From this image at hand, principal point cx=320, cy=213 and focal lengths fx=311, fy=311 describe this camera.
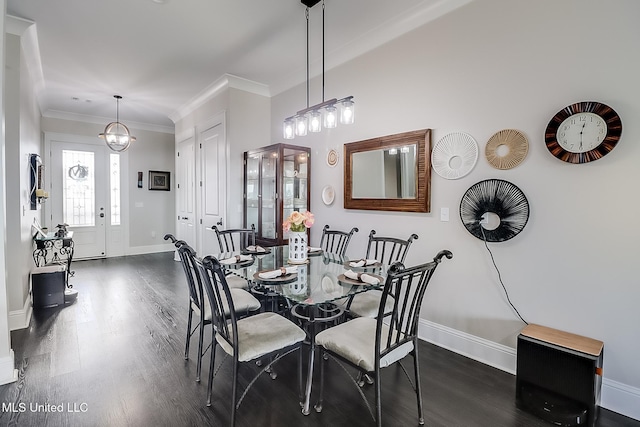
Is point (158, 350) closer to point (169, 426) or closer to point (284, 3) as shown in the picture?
point (169, 426)

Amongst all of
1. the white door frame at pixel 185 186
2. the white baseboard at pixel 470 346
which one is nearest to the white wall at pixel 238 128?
the white door frame at pixel 185 186

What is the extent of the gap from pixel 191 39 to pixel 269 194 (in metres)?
1.91

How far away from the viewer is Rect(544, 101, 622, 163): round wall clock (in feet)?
6.12

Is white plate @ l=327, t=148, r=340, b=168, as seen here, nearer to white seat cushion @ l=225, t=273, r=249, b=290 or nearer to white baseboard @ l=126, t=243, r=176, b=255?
white seat cushion @ l=225, t=273, r=249, b=290

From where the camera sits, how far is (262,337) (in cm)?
185

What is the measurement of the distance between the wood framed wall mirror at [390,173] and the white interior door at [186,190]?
330cm

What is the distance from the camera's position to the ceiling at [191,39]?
275 cm

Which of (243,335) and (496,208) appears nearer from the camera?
(243,335)

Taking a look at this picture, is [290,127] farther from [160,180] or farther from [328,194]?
[160,180]

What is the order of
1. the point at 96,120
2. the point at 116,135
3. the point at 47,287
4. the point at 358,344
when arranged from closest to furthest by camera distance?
the point at 358,344 < the point at 47,287 < the point at 116,135 < the point at 96,120

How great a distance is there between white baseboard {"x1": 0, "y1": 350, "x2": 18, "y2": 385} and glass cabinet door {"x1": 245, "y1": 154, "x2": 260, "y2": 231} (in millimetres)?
2541

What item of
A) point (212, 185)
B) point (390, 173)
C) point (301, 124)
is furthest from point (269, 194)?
point (390, 173)

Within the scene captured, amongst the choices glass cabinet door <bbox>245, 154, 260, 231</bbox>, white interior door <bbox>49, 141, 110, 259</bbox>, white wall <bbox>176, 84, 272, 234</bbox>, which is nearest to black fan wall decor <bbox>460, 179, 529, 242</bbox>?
glass cabinet door <bbox>245, 154, 260, 231</bbox>

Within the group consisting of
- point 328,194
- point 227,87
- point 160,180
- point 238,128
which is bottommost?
point 328,194
